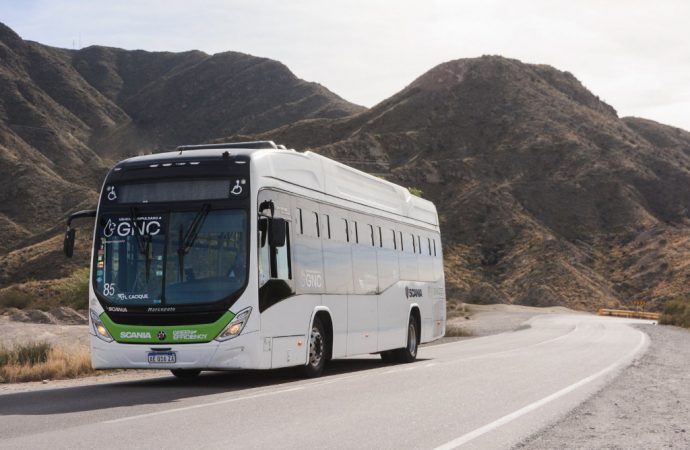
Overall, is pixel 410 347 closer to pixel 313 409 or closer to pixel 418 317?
pixel 418 317

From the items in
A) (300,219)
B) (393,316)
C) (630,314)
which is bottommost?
(393,316)

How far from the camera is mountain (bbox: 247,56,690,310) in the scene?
85938 mm

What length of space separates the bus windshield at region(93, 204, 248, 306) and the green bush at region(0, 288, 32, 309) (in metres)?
39.0

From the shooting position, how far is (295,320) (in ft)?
52.2

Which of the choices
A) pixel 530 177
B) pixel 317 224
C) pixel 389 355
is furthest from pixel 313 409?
pixel 530 177

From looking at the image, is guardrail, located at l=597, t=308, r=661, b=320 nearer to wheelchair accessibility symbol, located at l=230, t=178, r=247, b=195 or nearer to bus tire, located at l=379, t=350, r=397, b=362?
bus tire, located at l=379, t=350, r=397, b=362

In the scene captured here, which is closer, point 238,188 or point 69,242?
point 69,242

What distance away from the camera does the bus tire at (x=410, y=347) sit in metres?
22.6

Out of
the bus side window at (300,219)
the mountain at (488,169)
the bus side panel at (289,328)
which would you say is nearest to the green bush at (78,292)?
the mountain at (488,169)

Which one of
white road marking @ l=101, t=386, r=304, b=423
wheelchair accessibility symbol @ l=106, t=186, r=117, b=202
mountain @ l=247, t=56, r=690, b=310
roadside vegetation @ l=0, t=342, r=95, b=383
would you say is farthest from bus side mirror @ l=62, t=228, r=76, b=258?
mountain @ l=247, t=56, r=690, b=310

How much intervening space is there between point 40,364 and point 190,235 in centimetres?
657

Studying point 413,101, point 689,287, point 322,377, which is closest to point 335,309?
point 322,377

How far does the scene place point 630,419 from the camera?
11234mm

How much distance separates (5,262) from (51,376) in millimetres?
61597
